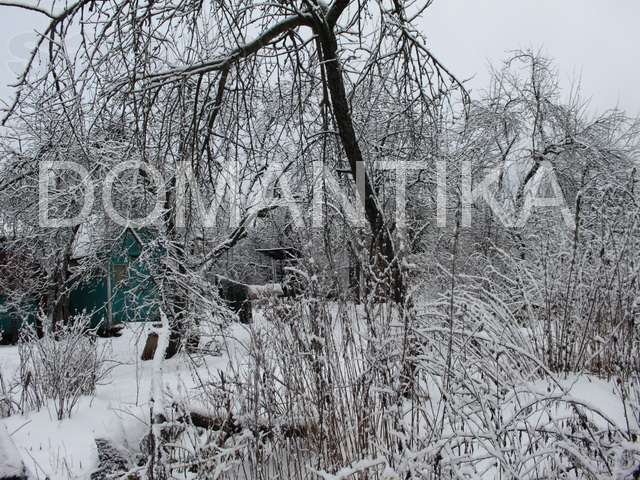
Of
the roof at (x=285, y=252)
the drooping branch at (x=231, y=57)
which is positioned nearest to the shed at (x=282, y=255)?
the roof at (x=285, y=252)

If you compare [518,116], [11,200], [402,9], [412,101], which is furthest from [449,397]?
[518,116]

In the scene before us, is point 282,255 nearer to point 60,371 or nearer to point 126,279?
point 126,279

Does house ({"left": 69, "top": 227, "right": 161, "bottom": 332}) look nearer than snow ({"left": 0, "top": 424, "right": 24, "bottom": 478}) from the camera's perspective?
No

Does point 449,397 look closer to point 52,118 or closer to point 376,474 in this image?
point 376,474

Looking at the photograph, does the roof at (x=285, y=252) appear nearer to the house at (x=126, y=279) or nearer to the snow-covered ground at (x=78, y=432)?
the snow-covered ground at (x=78, y=432)

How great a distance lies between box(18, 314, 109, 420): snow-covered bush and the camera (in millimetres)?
4820

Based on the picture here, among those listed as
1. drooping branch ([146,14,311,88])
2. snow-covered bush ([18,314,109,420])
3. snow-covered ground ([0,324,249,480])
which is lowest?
snow-covered ground ([0,324,249,480])

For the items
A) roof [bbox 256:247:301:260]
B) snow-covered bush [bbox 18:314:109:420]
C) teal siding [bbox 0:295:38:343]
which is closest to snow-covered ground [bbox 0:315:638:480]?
snow-covered bush [bbox 18:314:109:420]

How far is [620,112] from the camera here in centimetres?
1535

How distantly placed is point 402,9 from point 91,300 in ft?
54.4

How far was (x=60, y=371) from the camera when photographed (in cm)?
492

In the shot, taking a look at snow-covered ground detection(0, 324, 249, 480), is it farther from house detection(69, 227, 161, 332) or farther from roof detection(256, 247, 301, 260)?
house detection(69, 227, 161, 332)

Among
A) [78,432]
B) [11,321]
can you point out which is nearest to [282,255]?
[11,321]

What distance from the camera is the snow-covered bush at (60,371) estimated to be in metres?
4.82
